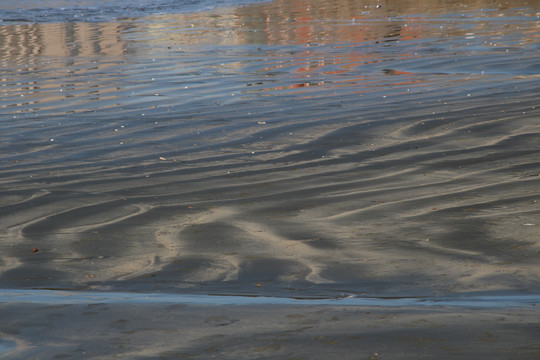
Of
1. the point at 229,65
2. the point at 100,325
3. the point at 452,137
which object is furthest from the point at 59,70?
the point at 100,325

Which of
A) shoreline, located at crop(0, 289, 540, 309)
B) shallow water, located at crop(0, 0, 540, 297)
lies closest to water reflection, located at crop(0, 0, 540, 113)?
shallow water, located at crop(0, 0, 540, 297)

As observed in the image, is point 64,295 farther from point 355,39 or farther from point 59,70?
point 355,39

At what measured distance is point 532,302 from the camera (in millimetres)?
2277

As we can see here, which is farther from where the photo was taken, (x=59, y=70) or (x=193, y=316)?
(x=59, y=70)

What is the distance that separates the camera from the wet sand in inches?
82.9

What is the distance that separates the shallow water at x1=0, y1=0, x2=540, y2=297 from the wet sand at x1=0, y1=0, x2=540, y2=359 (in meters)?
0.02

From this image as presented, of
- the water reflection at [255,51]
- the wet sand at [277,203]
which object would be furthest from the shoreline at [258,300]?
the water reflection at [255,51]

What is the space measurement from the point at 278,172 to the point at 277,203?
679mm

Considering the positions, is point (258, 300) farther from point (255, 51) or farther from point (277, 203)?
point (255, 51)

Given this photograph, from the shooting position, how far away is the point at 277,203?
3.69 metres

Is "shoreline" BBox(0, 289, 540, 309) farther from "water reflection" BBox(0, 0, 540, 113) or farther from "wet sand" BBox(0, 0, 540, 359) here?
"water reflection" BBox(0, 0, 540, 113)

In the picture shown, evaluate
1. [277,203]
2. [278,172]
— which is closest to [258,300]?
Result: [277,203]

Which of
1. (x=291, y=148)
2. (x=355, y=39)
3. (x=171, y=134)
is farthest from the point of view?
(x=355, y=39)

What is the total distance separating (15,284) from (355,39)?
9.99 meters
